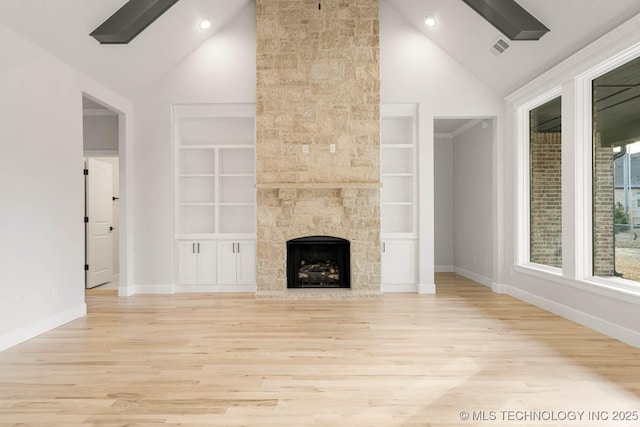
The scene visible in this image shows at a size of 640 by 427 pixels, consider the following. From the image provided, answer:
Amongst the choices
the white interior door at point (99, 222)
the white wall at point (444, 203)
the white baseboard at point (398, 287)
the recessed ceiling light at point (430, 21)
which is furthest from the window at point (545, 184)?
the white interior door at point (99, 222)

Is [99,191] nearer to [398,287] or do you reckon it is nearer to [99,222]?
[99,222]

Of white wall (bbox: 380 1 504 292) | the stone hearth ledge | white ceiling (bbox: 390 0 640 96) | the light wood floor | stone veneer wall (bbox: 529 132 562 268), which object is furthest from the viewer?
white wall (bbox: 380 1 504 292)

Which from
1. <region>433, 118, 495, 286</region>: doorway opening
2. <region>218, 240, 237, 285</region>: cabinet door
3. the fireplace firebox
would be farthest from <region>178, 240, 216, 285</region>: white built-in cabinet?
<region>433, 118, 495, 286</region>: doorway opening

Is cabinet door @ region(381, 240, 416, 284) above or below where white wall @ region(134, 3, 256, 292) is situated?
below

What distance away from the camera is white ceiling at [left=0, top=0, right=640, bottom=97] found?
3.48 meters

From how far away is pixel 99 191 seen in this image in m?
6.53

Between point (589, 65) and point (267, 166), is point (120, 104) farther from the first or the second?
point (589, 65)

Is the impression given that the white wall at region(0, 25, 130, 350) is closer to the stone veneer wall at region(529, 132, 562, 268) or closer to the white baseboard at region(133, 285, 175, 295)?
the white baseboard at region(133, 285, 175, 295)

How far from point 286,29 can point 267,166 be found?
6.56 feet

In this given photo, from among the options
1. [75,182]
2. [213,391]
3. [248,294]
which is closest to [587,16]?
[213,391]

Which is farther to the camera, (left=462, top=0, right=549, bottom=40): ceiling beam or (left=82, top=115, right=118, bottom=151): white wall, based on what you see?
(left=82, top=115, right=118, bottom=151): white wall

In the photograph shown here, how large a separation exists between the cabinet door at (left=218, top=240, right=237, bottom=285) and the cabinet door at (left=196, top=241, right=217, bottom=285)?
0.09 metres

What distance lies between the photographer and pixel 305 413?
7.27ft

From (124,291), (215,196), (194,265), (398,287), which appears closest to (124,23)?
(215,196)
